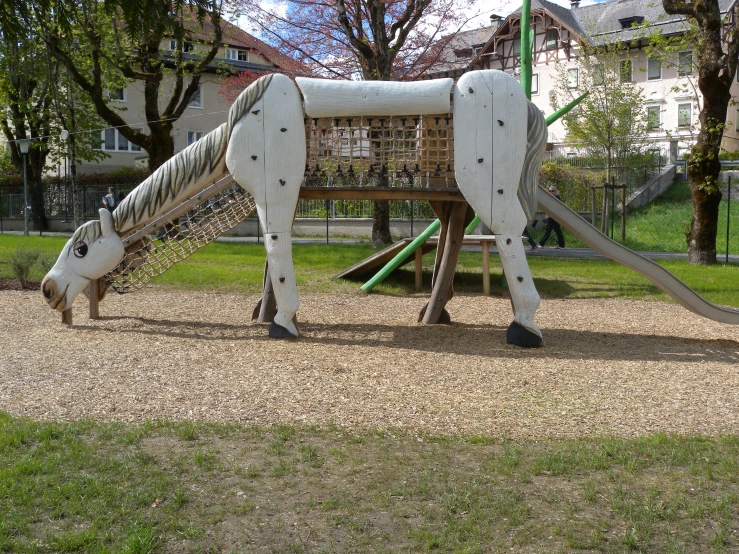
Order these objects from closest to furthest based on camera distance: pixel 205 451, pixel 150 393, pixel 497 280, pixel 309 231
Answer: pixel 205 451 → pixel 150 393 → pixel 497 280 → pixel 309 231

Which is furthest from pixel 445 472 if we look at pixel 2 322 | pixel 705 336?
pixel 2 322

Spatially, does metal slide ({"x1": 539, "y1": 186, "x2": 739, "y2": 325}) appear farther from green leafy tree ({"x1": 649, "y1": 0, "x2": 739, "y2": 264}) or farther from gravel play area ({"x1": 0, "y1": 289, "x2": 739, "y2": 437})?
green leafy tree ({"x1": 649, "y1": 0, "x2": 739, "y2": 264})

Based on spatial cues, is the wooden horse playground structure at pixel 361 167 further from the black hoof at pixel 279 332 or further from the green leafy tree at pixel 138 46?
the green leafy tree at pixel 138 46

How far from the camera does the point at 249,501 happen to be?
3740 mm

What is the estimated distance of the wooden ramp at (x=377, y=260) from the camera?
12.0 meters

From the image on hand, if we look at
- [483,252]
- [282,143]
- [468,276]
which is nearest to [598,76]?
[468,276]

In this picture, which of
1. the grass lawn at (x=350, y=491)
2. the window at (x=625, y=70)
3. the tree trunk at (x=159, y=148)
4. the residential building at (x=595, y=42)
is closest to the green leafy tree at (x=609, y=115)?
the window at (x=625, y=70)

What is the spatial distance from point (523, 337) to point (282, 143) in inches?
115

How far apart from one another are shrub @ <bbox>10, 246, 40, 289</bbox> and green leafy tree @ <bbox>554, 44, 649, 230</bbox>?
20.4 meters

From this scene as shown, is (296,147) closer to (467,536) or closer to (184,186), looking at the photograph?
(184,186)

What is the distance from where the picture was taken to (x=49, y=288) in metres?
8.18

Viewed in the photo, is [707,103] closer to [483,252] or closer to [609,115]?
[483,252]

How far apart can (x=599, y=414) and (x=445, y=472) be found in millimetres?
1624

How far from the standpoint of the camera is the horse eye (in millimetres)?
8172
